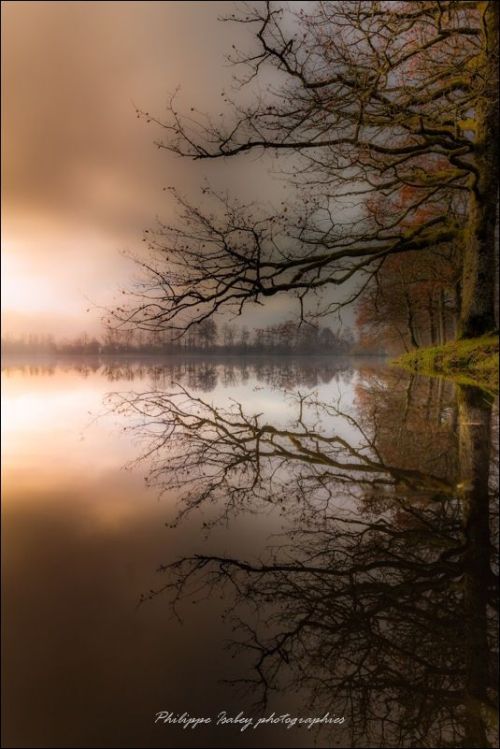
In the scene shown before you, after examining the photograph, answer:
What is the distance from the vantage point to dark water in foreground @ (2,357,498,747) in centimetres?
114

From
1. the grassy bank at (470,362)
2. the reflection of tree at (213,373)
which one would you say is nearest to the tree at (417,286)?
the reflection of tree at (213,373)

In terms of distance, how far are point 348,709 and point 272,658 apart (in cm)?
24

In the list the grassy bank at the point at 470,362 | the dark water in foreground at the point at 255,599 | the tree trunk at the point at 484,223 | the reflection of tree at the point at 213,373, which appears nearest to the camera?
the dark water in foreground at the point at 255,599

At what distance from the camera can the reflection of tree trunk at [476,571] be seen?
1.17 metres

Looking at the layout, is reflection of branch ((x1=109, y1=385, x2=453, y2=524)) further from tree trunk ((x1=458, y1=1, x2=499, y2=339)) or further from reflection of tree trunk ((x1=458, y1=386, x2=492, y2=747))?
tree trunk ((x1=458, y1=1, x2=499, y2=339))

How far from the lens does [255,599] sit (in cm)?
164

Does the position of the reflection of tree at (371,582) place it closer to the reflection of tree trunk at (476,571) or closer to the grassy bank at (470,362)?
the reflection of tree trunk at (476,571)

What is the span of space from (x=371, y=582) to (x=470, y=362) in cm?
838

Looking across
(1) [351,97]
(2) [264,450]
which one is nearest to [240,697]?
(2) [264,450]

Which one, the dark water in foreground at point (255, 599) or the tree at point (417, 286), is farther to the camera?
the tree at point (417, 286)

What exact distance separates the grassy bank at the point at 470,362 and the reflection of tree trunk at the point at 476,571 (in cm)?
374

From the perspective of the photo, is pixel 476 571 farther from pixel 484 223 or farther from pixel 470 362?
pixel 484 223

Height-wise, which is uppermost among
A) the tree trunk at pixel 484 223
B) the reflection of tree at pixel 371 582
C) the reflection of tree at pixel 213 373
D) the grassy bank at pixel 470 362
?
the tree trunk at pixel 484 223

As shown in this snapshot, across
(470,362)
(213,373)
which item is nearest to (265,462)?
(470,362)
